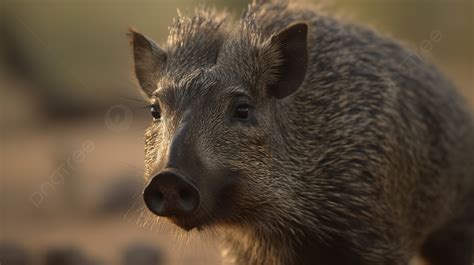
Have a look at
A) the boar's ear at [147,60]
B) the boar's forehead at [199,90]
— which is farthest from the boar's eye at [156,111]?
the boar's ear at [147,60]

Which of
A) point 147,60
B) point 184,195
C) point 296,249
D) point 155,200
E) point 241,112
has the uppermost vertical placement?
point 241,112

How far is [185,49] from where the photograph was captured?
248 inches

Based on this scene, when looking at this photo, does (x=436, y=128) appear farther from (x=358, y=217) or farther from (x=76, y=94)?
(x=76, y=94)

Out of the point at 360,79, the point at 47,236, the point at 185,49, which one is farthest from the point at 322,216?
the point at 47,236

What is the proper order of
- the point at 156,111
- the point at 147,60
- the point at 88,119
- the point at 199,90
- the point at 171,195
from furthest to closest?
the point at 88,119
the point at 147,60
the point at 156,111
the point at 199,90
the point at 171,195

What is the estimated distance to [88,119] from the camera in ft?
69.5

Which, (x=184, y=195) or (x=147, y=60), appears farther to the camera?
(x=147, y=60)

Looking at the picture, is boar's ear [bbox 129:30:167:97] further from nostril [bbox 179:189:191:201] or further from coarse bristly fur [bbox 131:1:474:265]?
nostril [bbox 179:189:191:201]

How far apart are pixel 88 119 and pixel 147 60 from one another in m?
15.0

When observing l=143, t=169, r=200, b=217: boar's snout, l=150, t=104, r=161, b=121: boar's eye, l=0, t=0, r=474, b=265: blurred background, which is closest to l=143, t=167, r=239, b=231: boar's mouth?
l=143, t=169, r=200, b=217: boar's snout

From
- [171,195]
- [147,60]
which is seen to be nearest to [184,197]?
[171,195]

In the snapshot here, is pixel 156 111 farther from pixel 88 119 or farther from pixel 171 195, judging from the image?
pixel 88 119

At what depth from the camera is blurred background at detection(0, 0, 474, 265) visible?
9438mm

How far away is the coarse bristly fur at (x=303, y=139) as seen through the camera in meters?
5.57
